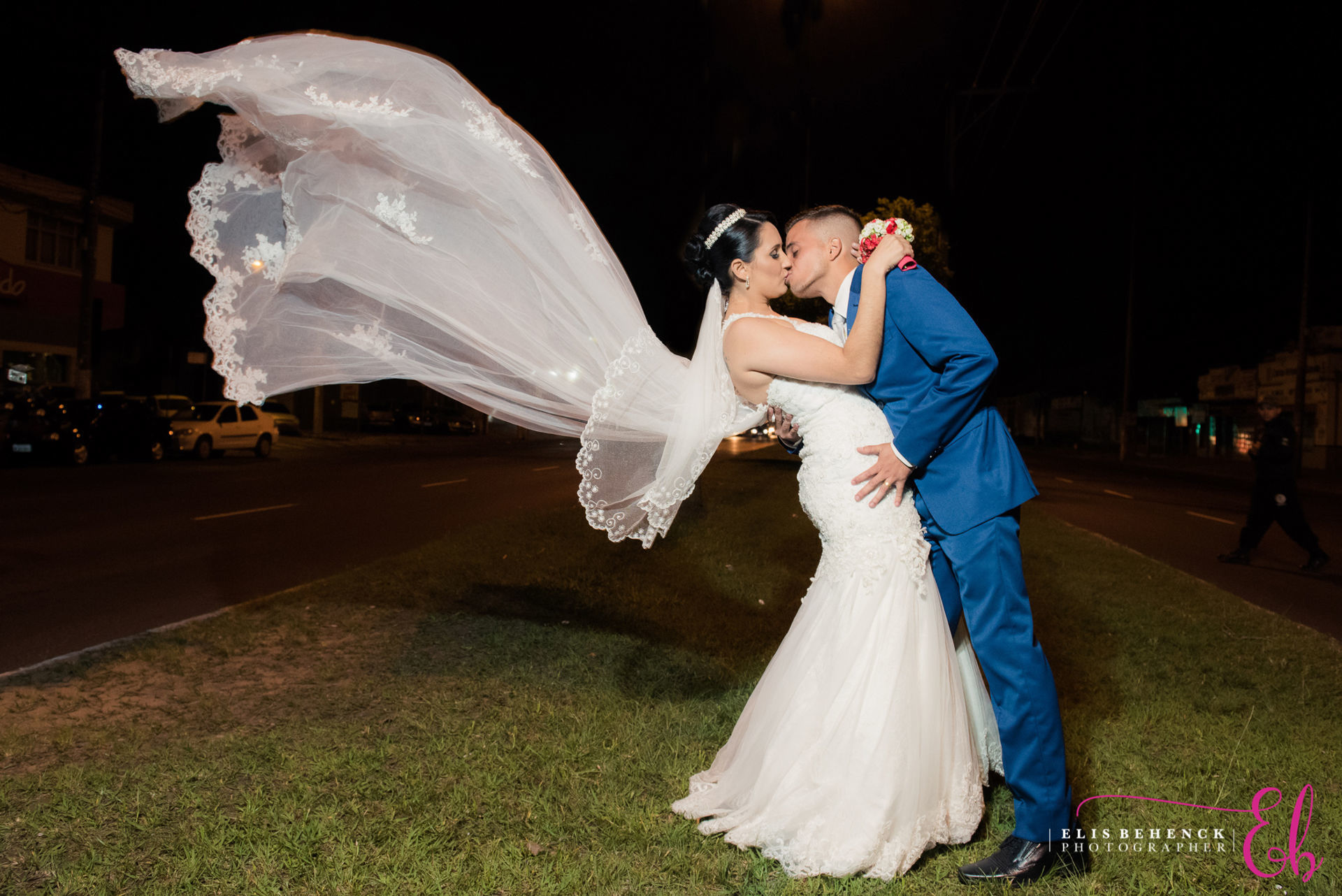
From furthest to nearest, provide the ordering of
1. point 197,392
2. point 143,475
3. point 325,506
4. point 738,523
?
1. point 197,392
2. point 143,475
3. point 325,506
4. point 738,523

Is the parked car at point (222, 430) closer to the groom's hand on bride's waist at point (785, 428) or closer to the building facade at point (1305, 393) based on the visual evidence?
the groom's hand on bride's waist at point (785, 428)

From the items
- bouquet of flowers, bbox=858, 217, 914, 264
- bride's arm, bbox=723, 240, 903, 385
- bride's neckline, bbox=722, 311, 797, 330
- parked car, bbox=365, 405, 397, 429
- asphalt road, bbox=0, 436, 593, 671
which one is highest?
bouquet of flowers, bbox=858, 217, 914, 264

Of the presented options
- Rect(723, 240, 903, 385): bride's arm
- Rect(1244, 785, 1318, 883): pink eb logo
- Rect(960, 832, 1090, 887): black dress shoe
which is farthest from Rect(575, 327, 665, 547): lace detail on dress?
Rect(1244, 785, 1318, 883): pink eb logo

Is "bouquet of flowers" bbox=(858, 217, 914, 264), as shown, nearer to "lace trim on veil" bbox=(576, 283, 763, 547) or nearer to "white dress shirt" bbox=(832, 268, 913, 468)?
"white dress shirt" bbox=(832, 268, 913, 468)

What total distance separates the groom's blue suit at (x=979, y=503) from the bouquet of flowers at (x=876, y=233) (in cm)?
12

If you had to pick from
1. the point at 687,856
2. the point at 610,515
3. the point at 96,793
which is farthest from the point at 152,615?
the point at 687,856

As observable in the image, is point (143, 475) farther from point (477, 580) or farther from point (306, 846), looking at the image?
point (306, 846)

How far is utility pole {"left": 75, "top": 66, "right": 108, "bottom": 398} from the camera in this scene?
73.8 feet

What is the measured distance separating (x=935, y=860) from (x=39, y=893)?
282cm

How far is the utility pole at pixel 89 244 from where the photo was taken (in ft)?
73.8

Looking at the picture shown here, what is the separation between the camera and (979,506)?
283 cm

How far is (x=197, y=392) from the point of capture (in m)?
42.4

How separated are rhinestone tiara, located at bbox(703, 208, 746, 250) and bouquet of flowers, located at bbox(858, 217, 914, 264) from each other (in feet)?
1.68

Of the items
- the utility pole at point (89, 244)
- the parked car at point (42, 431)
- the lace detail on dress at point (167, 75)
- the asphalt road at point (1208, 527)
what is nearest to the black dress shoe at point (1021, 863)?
the lace detail on dress at point (167, 75)
